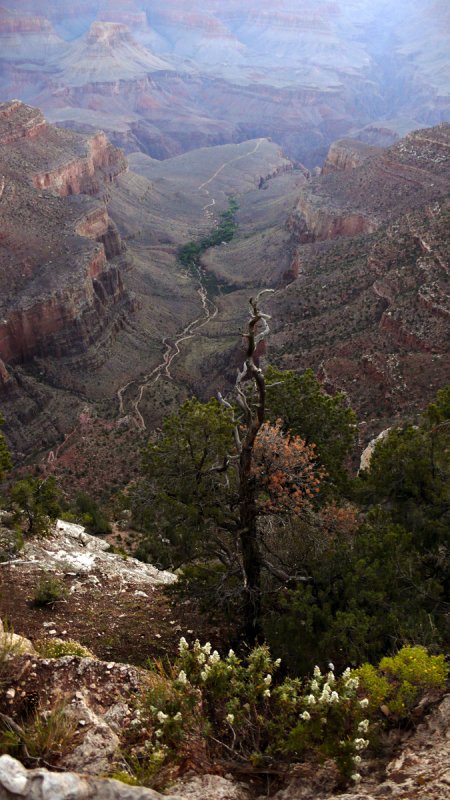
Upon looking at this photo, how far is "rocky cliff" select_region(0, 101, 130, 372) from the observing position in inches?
2157

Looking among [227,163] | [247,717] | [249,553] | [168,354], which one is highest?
[247,717]

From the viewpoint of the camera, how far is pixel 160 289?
260 feet

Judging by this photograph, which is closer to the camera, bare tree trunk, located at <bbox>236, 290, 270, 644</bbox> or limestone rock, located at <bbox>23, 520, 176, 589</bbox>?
bare tree trunk, located at <bbox>236, 290, 270, 644</bbox>

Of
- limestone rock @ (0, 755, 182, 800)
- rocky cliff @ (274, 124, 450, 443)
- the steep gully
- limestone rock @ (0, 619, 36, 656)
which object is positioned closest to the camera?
limestone rock @ (0, 755, 182, 800)

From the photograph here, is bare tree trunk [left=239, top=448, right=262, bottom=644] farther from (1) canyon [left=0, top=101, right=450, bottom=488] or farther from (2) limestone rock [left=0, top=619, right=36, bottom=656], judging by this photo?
(1) canyon [left=0, top=101, right=450, bottom=488]

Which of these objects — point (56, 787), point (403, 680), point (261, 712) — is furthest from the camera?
point (403, 680)

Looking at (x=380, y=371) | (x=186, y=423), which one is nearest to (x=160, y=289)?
(x=380, y=371)

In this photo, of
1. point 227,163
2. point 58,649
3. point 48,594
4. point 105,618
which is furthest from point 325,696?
point 227,163

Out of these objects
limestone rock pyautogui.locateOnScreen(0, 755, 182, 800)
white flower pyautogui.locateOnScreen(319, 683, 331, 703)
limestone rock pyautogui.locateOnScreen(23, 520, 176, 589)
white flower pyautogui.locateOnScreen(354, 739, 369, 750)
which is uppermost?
limestone rock pyautogui.locateOnScreen(0, 755, 182, 800)

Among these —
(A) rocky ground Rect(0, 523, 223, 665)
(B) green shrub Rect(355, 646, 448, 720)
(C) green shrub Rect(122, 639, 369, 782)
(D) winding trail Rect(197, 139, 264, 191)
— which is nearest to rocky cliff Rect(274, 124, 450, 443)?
(A) rocky ground Rect(0, 523, 223, 665)

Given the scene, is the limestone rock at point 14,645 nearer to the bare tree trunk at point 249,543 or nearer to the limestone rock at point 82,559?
the bare tree trunk at point 249,543

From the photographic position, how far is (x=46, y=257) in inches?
2387

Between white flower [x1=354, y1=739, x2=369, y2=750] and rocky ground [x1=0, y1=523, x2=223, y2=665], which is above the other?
white flower [x1=354, y1=739, x2=369, y2=750]

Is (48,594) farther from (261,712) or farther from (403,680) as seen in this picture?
(403,680)
